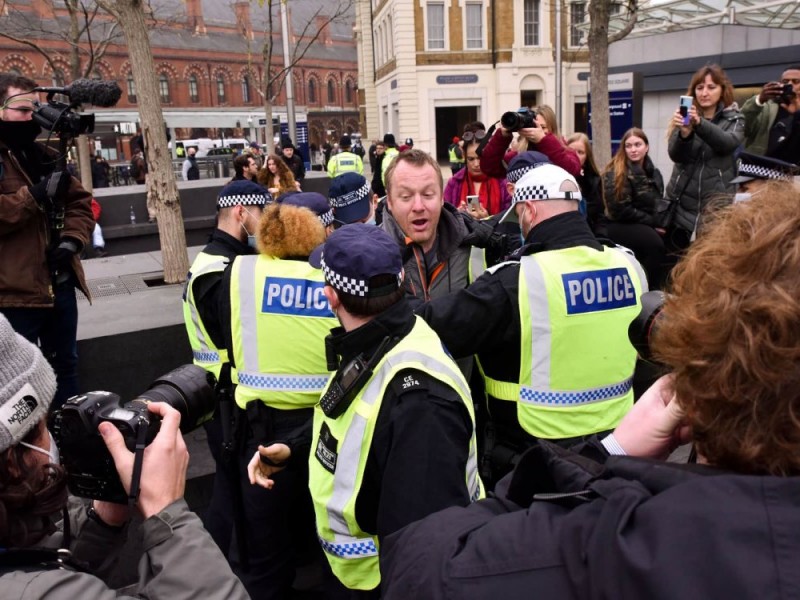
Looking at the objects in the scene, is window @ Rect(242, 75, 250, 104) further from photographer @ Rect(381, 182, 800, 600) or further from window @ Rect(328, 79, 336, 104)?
photographer @ Rect(381, 182, 800, 600)

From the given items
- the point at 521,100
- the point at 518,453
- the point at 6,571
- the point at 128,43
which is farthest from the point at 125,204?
the point at 521,100

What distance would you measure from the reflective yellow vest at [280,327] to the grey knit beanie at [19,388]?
1.55m

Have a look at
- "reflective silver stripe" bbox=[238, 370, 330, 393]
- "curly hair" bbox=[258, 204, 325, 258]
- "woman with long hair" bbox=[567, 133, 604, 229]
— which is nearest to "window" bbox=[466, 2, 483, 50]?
"woman with long hair" bbox=[567, 133, 604, 229]

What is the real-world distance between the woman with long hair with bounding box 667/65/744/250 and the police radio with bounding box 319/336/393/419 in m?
3.79

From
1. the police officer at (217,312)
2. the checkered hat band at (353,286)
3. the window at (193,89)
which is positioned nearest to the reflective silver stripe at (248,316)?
the police officer at (217,312)

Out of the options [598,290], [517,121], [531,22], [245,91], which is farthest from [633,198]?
[245,91]

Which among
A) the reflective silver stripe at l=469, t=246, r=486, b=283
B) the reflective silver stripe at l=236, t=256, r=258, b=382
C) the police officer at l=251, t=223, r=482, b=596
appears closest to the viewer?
the police officer at l=251, t=223, r=482, b=596

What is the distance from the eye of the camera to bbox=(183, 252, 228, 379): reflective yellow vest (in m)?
3.54

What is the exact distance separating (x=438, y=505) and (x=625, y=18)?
17302 millimetres

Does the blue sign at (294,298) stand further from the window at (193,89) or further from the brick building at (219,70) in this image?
the window at (193,89)

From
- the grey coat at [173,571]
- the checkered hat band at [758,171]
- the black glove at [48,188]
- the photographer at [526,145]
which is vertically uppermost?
the photographer at [526,145]

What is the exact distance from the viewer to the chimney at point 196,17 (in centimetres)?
6400

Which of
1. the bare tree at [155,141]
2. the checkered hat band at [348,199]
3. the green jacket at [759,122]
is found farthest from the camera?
the bare tree at [155,141]

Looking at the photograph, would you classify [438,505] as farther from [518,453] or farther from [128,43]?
[128,43]
